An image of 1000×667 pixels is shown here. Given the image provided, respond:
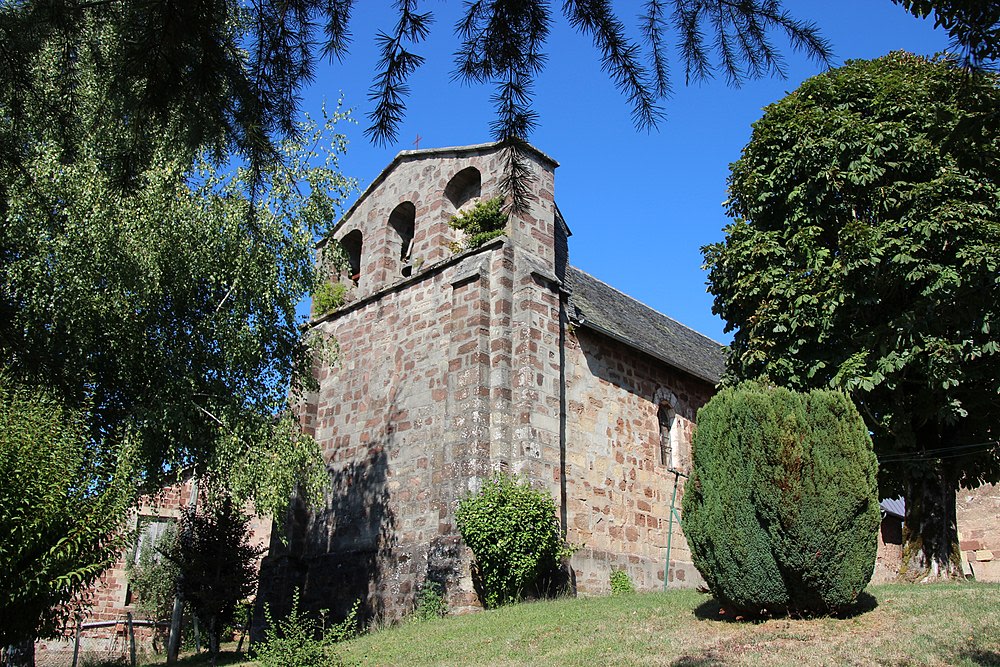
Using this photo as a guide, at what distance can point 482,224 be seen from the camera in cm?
1505

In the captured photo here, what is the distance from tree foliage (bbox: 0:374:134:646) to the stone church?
4994 millimetres

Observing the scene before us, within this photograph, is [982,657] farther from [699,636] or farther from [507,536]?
[507,536]

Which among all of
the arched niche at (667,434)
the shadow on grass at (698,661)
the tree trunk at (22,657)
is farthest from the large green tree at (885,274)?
the tree trunk at (22,657)

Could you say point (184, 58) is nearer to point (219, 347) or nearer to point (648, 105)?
point (648, 105)

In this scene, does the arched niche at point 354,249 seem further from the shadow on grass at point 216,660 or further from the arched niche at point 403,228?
the shadow on grass at point 216,660

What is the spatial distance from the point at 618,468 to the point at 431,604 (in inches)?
181

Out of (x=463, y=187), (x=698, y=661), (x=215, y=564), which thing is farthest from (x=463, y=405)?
(x=698, y=661)

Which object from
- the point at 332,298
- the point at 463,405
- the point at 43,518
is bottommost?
the point at 43,518

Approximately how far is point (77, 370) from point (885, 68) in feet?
44.1

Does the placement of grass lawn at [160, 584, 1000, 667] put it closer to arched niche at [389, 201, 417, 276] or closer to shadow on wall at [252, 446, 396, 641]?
shadow on wall at [252, 446, 396, 641]

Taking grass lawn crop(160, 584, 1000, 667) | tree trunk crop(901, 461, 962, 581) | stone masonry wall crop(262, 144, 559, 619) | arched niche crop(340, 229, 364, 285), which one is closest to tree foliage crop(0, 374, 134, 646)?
grass lawn crop(160, 584, 1000, 667)

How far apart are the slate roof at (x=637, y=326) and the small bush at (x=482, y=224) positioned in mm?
1728

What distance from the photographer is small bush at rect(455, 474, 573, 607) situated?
11.9m

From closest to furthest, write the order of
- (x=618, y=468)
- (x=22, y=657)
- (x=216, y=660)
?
(x=22, y=657) < (x=216, y=660) < (x=618, y=468)
